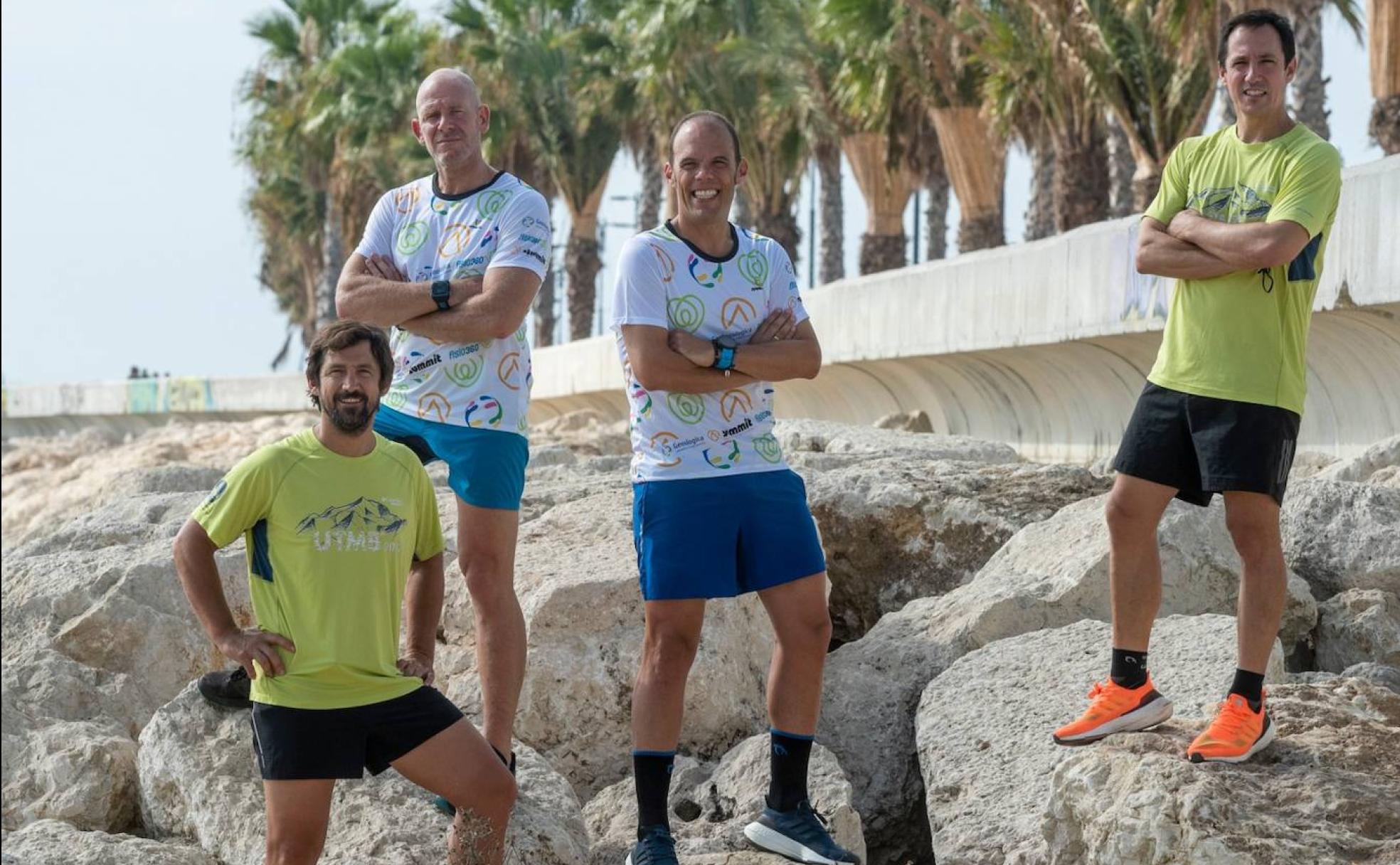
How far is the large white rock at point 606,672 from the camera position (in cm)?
529

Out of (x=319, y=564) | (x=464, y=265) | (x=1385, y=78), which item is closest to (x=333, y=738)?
(x=319, y=564)

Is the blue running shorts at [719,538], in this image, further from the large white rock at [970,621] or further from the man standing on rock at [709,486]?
the large white rock at [970,621]

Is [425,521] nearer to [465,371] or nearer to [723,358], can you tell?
[465,371]

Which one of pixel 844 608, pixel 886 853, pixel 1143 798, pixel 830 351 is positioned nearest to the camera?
pixel 1143 798

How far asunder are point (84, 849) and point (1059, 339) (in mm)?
8188

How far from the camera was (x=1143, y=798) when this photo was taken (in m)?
3.94

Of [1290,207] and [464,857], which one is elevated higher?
[1290,207]

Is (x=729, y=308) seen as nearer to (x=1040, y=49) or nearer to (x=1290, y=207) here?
(x=1290, y=207)

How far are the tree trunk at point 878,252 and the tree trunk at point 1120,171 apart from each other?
7259 mm

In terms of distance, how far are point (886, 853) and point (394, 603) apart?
177cm

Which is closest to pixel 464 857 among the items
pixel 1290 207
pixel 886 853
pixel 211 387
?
pixel 886 853

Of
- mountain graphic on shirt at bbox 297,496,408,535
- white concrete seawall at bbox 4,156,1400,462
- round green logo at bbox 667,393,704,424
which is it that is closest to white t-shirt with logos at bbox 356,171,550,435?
round green logo at bbox 667,393,704,424

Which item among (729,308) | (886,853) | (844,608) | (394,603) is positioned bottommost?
(886,853)

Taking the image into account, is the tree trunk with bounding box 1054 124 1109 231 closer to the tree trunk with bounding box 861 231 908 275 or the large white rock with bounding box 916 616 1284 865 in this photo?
the tree trunk with bounding box 861 231 908 275
